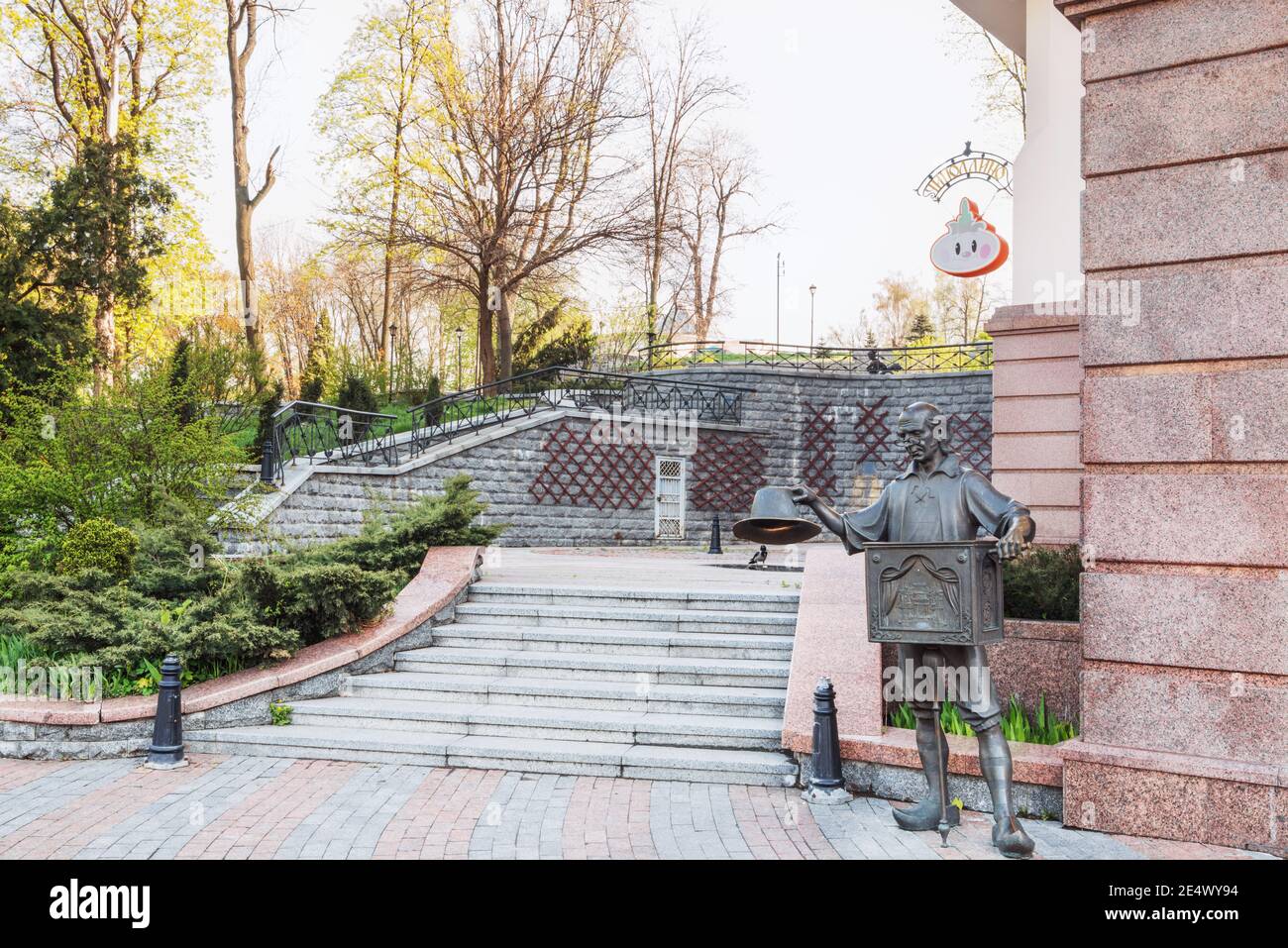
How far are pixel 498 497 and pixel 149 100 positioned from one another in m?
16.6

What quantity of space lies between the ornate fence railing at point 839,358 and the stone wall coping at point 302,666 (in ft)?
59.3

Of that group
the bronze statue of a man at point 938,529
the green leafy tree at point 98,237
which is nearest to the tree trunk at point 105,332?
the green leafy tree at point 98,237

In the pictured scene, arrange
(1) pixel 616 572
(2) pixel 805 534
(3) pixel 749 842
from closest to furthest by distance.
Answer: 1. (3) pixel 749 842
2. (2) pixel 805 534
3. (1) pixel 616 572

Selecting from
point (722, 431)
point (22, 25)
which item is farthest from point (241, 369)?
point (722, 431)

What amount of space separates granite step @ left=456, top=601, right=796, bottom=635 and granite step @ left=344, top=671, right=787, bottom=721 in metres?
1.04

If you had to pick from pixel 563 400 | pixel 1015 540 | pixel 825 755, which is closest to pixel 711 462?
pixel 563 400

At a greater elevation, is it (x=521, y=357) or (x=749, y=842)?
(x=521, y=357)

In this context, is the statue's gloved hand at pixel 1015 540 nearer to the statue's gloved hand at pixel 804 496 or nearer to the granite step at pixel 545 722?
the statue's gloved hand at pixel 804 496

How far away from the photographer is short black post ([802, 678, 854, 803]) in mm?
6250

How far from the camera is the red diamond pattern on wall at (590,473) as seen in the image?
70.7 feet

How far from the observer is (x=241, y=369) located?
26.0 meters

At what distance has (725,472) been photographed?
84.5 feet

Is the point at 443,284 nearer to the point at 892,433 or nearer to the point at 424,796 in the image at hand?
the point at 892,433

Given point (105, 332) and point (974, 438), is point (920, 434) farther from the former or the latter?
point (105, 332)
